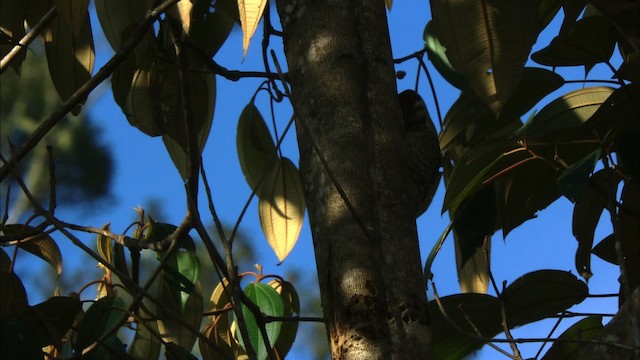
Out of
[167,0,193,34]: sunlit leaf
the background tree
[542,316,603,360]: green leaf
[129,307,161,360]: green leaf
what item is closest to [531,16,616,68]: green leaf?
the background tree

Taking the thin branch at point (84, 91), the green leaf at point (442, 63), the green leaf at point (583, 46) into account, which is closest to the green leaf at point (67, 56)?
the thin branch at point (84, 91)

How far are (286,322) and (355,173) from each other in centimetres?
56

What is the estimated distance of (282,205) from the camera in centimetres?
141

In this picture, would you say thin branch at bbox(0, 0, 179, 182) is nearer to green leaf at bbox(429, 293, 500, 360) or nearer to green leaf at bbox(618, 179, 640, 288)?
green leaf at bbox(429, 293, 500, 360)

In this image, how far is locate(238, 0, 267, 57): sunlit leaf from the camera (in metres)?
0.90

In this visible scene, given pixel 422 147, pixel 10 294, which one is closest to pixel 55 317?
pixel 10 294

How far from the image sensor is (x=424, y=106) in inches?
72.6

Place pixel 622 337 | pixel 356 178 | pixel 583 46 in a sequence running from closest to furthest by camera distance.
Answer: pixel 622 337
pixel 356 178
pixel 583 46

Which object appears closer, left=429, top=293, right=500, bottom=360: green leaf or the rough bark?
the rough bark

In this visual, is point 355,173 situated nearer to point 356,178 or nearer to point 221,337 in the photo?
point 356,178

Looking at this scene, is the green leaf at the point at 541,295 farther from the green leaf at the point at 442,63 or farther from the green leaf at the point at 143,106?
the green leaf at the point at 143,106

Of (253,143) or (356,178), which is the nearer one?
(356,178)

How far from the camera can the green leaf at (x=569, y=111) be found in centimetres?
122

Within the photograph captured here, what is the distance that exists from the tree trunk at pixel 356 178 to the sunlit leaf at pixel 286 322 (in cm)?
49
